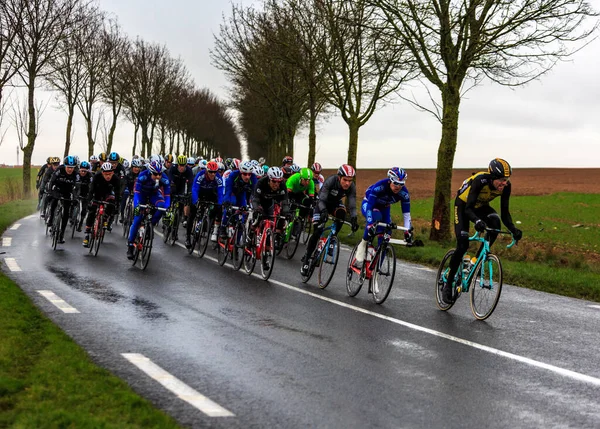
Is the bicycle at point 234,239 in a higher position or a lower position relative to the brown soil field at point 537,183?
lower

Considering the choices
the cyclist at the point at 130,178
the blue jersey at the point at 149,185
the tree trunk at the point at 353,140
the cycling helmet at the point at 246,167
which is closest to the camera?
the blue jersey at the point at 149,185

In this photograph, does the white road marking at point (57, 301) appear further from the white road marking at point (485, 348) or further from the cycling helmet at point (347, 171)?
the cycling helmet at point (347, 171)

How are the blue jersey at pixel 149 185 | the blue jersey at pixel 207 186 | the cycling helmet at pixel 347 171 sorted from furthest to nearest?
the blue jersey at pixel 207 186 < the blue jersey at pixel 149 185 < the cycling helmet at pixel 347 171

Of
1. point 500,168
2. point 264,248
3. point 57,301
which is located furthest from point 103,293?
point 500,168

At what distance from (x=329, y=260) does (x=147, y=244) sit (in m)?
3.67

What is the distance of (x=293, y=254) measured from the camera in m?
16.1

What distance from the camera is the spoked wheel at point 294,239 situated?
16.2 m

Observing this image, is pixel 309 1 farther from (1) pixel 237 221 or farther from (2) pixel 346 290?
(2) pixel 346 290

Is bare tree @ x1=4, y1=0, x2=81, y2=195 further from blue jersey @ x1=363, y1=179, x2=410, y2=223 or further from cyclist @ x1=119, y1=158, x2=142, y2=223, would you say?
blue jersey @ x1=363, y1=179, x2=410, y2=223

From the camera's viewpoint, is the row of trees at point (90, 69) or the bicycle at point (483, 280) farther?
the row of trees at point (90, 69)

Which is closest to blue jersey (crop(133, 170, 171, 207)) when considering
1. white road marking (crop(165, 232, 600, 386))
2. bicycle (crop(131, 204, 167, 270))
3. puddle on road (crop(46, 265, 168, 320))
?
bicycle (crop(131, 204, 167, 270))

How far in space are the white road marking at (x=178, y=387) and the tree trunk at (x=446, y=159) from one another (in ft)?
45.1

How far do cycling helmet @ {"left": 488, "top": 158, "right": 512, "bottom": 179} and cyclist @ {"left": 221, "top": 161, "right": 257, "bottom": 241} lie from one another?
6181mm

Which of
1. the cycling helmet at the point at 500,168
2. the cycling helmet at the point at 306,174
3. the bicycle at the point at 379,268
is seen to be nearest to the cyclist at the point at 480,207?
the cycling helmet at the point at 500,168
